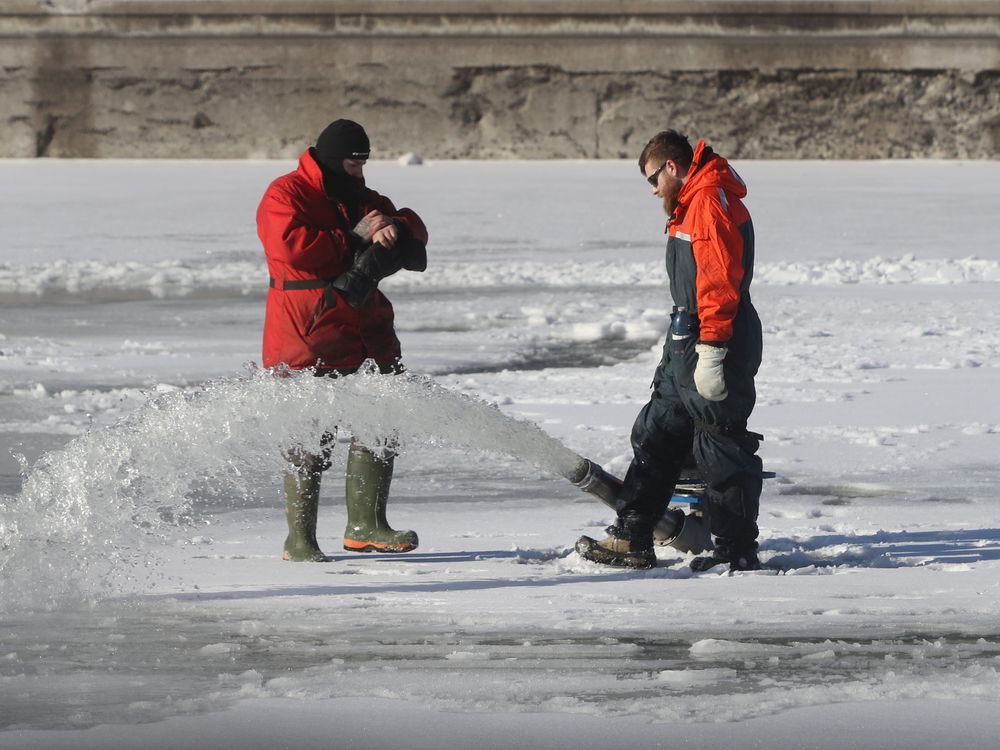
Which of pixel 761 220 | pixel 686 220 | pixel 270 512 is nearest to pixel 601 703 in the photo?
pixel 686 220

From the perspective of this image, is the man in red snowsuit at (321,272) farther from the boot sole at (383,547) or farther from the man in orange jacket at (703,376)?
the man in orange jacket at (703,376)

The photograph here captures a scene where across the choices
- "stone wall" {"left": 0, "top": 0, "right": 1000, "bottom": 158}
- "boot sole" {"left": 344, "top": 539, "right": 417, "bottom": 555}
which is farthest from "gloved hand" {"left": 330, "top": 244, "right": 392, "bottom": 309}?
"stone wall" {"left": 0, "top": 0, "right": 1000, "bottom": 158}

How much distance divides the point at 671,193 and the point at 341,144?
96 centimetres

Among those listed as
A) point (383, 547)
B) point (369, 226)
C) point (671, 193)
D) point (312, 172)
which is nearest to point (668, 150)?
point (671, 193)

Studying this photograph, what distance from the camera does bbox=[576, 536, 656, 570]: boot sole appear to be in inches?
199

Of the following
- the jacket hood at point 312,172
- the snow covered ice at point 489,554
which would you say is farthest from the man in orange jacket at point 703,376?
the jacket hood at point 312,172

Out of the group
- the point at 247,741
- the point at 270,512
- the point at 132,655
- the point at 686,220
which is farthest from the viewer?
the point at 270,512

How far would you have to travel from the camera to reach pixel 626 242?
14.0 m

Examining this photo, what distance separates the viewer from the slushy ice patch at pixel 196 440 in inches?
189

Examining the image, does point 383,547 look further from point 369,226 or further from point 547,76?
point 547,76

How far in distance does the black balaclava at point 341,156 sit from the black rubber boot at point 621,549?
119cm

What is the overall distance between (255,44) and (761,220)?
26.6 ft

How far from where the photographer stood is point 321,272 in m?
5.03

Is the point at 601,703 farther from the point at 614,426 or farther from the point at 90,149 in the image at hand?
the point at 90,149
